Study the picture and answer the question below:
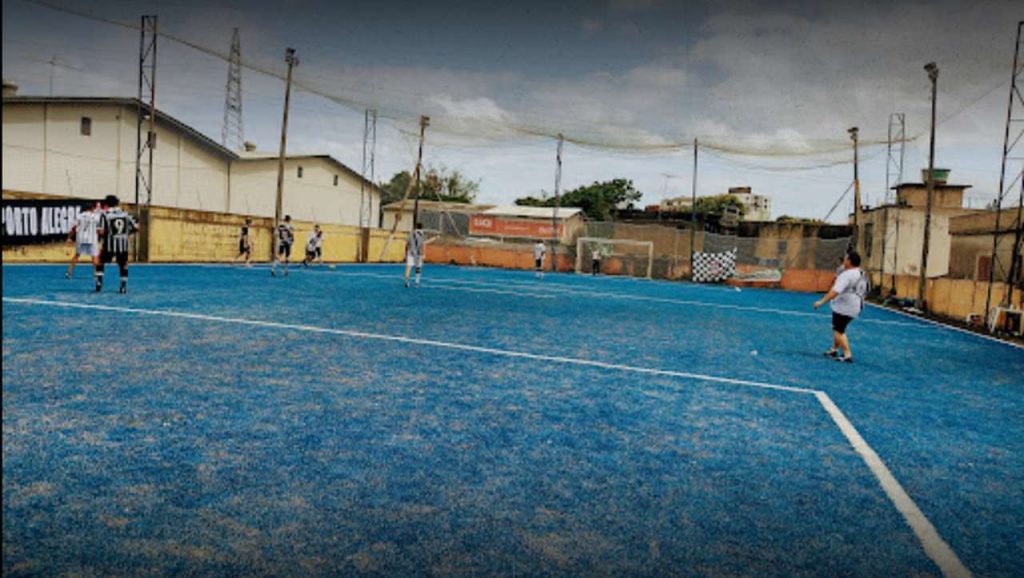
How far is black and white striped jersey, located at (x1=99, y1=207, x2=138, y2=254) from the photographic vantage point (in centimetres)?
1241

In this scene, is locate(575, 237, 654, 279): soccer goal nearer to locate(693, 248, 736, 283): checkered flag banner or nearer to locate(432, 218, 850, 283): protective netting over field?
locate(432, 218, 850, 283): protective netting over field

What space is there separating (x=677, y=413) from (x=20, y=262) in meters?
20.3

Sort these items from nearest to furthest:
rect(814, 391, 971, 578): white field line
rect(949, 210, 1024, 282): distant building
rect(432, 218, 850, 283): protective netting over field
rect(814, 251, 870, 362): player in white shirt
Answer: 1. rect(814, 391, 971, 578): white field line
2. rect(814, 251, 870, 362): player in white shirt
3. rect(949, 210, 1024, 282): distant building
4. rect(432, 218, 850, 283): protective netting over field

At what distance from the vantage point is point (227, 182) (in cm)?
3641

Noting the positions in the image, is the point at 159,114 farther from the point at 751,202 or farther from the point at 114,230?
the point at 751,202

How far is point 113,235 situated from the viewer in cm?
1248

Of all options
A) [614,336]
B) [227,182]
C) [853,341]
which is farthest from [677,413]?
[227,182]

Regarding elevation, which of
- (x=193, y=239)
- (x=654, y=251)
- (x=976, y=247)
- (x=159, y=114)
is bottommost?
(x=193, y=239)

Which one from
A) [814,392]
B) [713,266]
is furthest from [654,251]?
[814,392]

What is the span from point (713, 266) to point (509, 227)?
13.0 m

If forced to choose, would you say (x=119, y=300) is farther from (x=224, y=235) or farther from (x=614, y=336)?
(x=224, y=235)

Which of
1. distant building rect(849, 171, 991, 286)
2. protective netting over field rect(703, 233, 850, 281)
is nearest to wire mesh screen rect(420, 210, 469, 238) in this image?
protective netting over field rect(703, 233, 850, 281)

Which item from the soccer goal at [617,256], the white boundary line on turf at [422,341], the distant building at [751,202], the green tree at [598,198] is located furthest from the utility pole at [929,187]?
the distant building at [751,202]

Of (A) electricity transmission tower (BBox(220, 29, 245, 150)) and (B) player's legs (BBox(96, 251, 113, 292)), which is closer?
(B) player's legs (BBox(96, 251, 113, 292))
